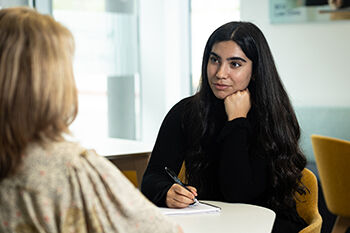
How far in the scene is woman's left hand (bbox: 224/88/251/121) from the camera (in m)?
2.11

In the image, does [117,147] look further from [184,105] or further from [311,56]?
[311,56]

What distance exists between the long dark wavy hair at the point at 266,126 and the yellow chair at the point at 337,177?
149cm

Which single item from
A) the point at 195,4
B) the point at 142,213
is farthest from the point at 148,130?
the point at 142,213

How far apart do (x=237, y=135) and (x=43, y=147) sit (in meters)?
1.11

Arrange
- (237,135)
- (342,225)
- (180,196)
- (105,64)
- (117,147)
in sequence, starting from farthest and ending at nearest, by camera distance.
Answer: (105,64) < (342,225) < (117,147) < (237,135) < (180,196)

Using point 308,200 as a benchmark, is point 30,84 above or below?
above

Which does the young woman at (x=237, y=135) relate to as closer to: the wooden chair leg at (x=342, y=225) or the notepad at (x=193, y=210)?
the notepad at (x=193, y=210)

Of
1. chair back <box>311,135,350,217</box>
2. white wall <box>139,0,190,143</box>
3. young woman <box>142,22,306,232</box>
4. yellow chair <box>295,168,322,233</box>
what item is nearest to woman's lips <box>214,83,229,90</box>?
young woman <box>142,22,306,232</box>

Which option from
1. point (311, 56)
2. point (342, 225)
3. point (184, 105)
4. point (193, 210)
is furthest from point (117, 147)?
point (311, 56)

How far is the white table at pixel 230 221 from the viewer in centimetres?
149

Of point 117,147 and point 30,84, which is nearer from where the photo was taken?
point 30,84

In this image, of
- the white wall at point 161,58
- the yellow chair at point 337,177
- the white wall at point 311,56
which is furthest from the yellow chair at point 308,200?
the white wall at point 161,58

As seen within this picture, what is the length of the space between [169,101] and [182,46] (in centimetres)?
63

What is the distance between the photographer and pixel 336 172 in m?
3.60
